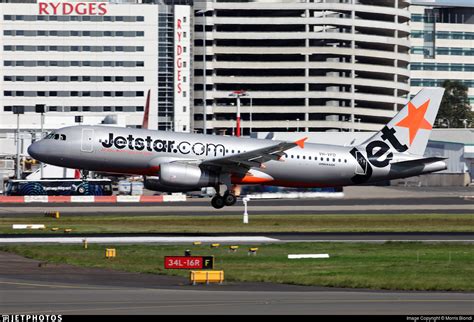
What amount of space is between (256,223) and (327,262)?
2655 cm

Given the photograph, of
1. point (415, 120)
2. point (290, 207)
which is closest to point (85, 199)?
point (290, 207)

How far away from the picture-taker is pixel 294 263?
47562 millimetres

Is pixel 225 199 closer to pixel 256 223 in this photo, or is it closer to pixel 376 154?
pixel 256 223

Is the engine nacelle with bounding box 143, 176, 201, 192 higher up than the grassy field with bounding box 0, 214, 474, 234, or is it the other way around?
the engine nacelle with bounding box 143, 176, 201, 192

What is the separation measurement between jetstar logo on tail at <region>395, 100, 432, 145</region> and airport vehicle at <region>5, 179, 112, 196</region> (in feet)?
187

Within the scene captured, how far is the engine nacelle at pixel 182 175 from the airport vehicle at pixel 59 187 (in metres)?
59.1

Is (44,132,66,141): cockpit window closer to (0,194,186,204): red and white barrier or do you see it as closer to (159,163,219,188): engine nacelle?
(159,163,219,188): engine nacelle

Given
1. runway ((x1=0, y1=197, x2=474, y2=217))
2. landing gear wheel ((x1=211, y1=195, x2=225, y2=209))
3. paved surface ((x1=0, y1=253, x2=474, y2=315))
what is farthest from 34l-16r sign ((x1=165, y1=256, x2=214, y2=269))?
runway ((x1=0, y1=197, x2=474, y2=217))

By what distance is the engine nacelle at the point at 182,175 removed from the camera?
213 feet

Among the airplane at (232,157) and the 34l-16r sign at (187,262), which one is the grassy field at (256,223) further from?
the 34l-16r sign at (187,262)

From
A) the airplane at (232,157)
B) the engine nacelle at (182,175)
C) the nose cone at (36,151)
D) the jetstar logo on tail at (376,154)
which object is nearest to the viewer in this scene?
the engine nacelle at (182,175)

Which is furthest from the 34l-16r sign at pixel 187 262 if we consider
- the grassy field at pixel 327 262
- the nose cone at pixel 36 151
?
the nose cone at pixel 36 151

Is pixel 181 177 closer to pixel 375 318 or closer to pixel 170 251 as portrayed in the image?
pixel 170 251

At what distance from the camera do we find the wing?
219ft
